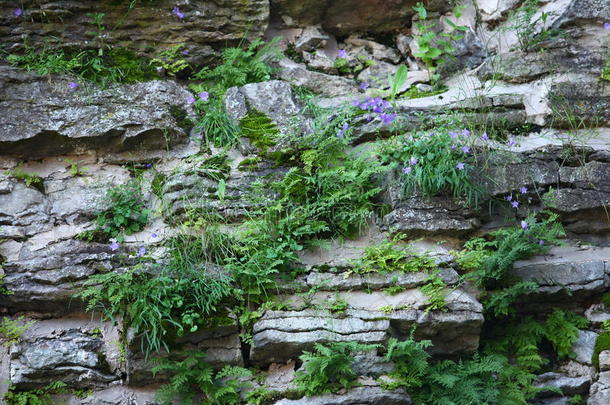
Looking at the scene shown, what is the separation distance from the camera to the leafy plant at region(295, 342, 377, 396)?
16.9ft

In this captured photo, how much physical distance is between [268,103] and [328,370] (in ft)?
9.74

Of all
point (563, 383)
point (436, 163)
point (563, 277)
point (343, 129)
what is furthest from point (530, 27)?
point (563, 383)

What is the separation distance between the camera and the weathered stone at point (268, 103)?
6.92 metres

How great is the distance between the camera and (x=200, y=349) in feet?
17.9

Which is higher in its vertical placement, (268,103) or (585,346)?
(268,103)

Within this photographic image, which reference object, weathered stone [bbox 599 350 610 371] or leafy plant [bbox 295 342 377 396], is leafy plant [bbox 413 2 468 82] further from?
leafy plant [bbox 295 342 377 396]

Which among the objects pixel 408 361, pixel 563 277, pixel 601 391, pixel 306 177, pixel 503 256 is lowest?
pixel 601 391

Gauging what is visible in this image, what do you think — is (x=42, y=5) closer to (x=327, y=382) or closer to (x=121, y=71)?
(x=121, y=71)

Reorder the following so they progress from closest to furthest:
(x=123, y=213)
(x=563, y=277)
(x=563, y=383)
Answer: (x=563, y=383) → (x=563, y=277) → (x=123, y=213)

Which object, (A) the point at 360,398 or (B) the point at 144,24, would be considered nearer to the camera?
(A) the point at 360,398

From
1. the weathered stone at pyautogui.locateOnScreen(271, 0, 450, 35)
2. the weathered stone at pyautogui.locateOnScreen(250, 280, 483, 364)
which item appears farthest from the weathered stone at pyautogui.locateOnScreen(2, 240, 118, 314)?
the weathered stone at pyautogui.locateOnScreen(271, 0, 450, 35)

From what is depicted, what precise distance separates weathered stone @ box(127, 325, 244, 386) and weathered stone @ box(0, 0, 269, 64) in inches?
133

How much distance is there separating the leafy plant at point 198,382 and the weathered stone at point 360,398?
373 mm

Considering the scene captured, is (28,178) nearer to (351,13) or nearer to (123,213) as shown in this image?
(123,213)
